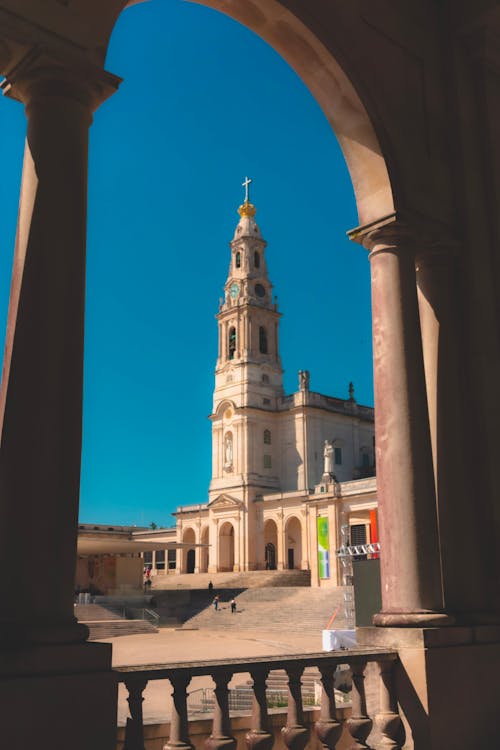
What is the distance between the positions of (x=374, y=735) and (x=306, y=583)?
42572 millimetres

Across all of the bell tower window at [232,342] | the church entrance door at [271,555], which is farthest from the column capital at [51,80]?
the bell tower window at [232,342]

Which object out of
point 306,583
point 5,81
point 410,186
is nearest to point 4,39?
point 5,81

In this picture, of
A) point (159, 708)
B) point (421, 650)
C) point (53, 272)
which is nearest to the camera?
point (53, 272)

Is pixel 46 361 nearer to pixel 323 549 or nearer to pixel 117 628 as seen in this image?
pixel 117 628

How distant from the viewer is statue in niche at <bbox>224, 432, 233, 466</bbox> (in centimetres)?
5566

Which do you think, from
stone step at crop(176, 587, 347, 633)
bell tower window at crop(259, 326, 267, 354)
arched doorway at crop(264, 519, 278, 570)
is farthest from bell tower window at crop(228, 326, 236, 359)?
stone step at crop(176, 587, 347, 633)

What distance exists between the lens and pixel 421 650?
4816 mm

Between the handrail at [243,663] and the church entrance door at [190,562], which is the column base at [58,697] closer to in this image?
the handrail at [243,663]

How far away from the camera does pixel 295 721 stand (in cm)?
425

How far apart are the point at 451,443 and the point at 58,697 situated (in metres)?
3.58

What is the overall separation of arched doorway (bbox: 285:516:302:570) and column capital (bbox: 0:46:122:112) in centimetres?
4844

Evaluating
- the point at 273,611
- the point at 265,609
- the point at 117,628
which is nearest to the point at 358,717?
the point at 117,628

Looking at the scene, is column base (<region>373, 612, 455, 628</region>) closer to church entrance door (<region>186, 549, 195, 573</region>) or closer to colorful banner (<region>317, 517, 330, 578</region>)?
colorful banner (<region>317, 517, 330, 578</region>)

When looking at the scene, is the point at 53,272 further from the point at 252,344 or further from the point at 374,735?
the point at 252,344
